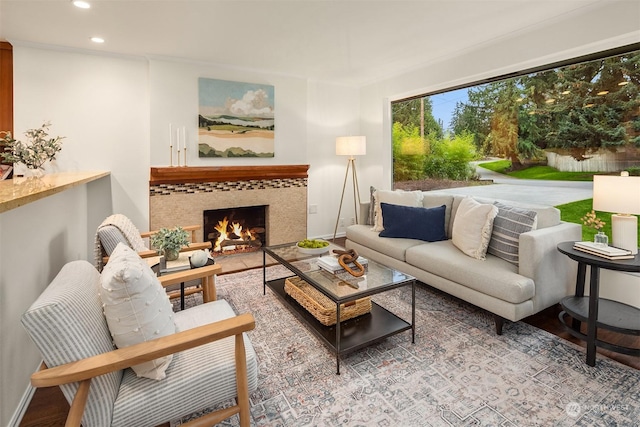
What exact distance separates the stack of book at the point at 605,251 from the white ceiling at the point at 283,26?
1.89 m

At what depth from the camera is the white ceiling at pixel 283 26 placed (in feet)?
8.83

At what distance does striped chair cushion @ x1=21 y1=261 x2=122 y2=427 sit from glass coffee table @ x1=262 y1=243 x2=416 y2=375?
1.17 metres

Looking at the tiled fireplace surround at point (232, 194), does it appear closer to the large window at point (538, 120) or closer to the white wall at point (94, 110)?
the white wall at point (94, 110)

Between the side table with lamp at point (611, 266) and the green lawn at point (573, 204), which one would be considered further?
the green lawn at point (573, 204)

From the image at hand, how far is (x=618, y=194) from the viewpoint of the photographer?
2197 mm

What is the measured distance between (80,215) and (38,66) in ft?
5.46

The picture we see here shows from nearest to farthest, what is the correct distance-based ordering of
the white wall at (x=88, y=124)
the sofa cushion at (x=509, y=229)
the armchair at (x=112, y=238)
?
the armchair at (x=112, y=238)
the sofa cushion at (x=509, y=229)
the white wall at (x=88, y=124)

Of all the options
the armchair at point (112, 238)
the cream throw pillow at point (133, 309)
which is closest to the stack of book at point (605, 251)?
the cream throw pillow at point (133, 309)

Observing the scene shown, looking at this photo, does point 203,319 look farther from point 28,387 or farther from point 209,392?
point 28,387

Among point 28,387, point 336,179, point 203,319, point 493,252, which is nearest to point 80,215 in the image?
point 28,387

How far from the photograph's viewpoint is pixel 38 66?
11.5 feet

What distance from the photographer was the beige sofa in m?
2.38

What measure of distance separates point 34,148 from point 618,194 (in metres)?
4.89

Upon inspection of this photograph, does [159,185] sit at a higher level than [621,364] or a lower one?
higher
